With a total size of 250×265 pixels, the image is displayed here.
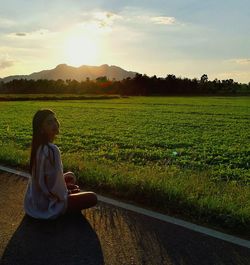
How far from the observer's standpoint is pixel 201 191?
5.88 m

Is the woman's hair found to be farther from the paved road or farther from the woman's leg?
the paved road

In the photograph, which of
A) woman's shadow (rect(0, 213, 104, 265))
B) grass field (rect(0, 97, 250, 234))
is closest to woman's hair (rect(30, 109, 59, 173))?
woman's shadow (rect(0, 213, 104, 265))

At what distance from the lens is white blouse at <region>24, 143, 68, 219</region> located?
4.70 m

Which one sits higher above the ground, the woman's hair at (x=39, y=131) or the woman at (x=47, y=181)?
the woman's hair at (x=39, y=131)

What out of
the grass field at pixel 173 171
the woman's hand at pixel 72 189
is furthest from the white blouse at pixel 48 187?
the grass field at pixel 173 171

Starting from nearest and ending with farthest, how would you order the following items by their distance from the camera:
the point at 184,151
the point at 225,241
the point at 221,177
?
the point at 225,241, the point at 221,177, the point at 184,151

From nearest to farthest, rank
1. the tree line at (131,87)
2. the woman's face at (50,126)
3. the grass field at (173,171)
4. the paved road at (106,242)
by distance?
the paved road at (106,242), the woman's face at (50,126), the grass field at (173,171), the tree line at (131,87)

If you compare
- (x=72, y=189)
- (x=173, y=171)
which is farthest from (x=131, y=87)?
(x=72, y=189)

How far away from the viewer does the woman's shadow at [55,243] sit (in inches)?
144

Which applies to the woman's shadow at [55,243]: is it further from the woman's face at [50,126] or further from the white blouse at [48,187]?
the woman's face at [50,126]

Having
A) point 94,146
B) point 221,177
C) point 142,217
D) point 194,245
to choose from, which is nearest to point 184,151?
point 94,146

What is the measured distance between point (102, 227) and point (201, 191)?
190 centimetres

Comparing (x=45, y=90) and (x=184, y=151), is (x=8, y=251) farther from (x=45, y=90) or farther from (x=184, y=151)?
(x=45, y=90)

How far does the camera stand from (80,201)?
15.8ft
